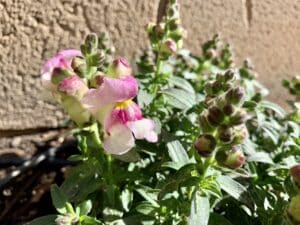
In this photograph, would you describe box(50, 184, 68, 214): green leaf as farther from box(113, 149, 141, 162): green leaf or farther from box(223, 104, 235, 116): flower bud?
box(223, 104, 235, 116): flower bud

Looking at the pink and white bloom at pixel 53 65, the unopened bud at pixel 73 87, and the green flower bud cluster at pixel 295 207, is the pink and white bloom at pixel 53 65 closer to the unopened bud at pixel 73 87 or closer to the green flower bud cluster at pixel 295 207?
→ the unopened bud at pixel 73 87

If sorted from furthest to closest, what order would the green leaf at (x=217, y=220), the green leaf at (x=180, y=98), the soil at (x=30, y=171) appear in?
the soil at (x=30, y=171)
the green leaf at (x=180, y=98)
the green leaf at (x=217, y=220)

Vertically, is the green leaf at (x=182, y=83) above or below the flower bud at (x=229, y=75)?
below

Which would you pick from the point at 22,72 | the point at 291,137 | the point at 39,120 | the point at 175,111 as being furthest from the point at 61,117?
the point at 291,137

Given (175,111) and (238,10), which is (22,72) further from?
(238,10)

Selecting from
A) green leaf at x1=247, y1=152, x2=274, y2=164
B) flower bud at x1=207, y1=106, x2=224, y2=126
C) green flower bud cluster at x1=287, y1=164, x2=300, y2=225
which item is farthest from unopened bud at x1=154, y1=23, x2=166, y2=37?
green flower bud cluster at x1=287, y1=164, x2=300, y2=225

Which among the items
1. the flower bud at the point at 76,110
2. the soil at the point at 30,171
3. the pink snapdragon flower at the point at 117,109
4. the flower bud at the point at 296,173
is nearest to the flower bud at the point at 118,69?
the pink snapdragon flower at the point at 117,109
